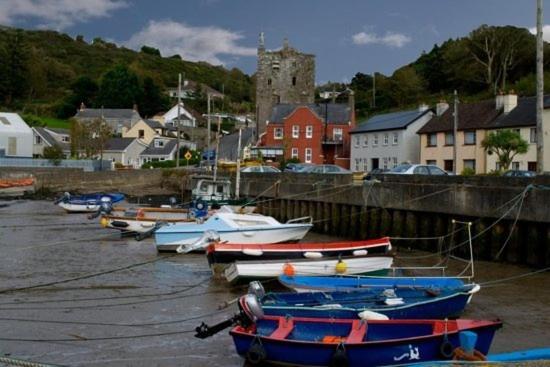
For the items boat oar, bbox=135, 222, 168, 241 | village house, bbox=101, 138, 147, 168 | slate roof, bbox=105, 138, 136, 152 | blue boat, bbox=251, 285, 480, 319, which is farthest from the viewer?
slate roof, bbox=105, 138, 136, 152

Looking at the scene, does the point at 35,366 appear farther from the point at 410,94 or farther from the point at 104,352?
the point at 410,94

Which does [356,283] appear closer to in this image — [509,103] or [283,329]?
[283,329]

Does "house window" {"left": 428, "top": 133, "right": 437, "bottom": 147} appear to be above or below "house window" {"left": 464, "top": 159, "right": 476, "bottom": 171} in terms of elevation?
above

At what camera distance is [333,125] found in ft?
251

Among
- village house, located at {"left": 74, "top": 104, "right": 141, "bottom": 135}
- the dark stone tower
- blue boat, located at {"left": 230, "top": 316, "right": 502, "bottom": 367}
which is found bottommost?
blue boat, located at {"left": 230, "top": 316, "right": 502, "bottom": 367}

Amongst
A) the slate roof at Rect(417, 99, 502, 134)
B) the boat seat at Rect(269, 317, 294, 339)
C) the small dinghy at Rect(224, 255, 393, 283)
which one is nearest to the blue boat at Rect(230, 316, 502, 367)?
the boat seat at Rect(269, 317, 294, 339)

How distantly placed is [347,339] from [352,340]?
9cm

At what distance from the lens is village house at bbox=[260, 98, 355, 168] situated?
75.6m

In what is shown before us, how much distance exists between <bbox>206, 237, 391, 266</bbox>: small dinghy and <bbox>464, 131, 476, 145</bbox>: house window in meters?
37.7

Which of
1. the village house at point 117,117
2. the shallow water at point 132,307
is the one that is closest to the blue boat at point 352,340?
the shallow water at point 132,307

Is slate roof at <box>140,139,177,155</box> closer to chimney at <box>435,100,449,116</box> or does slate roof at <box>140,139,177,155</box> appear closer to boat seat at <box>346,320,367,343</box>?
chimney at <box>435,100,449,116</box>

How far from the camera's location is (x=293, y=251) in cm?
1855

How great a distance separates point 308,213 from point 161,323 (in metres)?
20.9

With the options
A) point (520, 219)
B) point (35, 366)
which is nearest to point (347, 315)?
point (35, 366)
